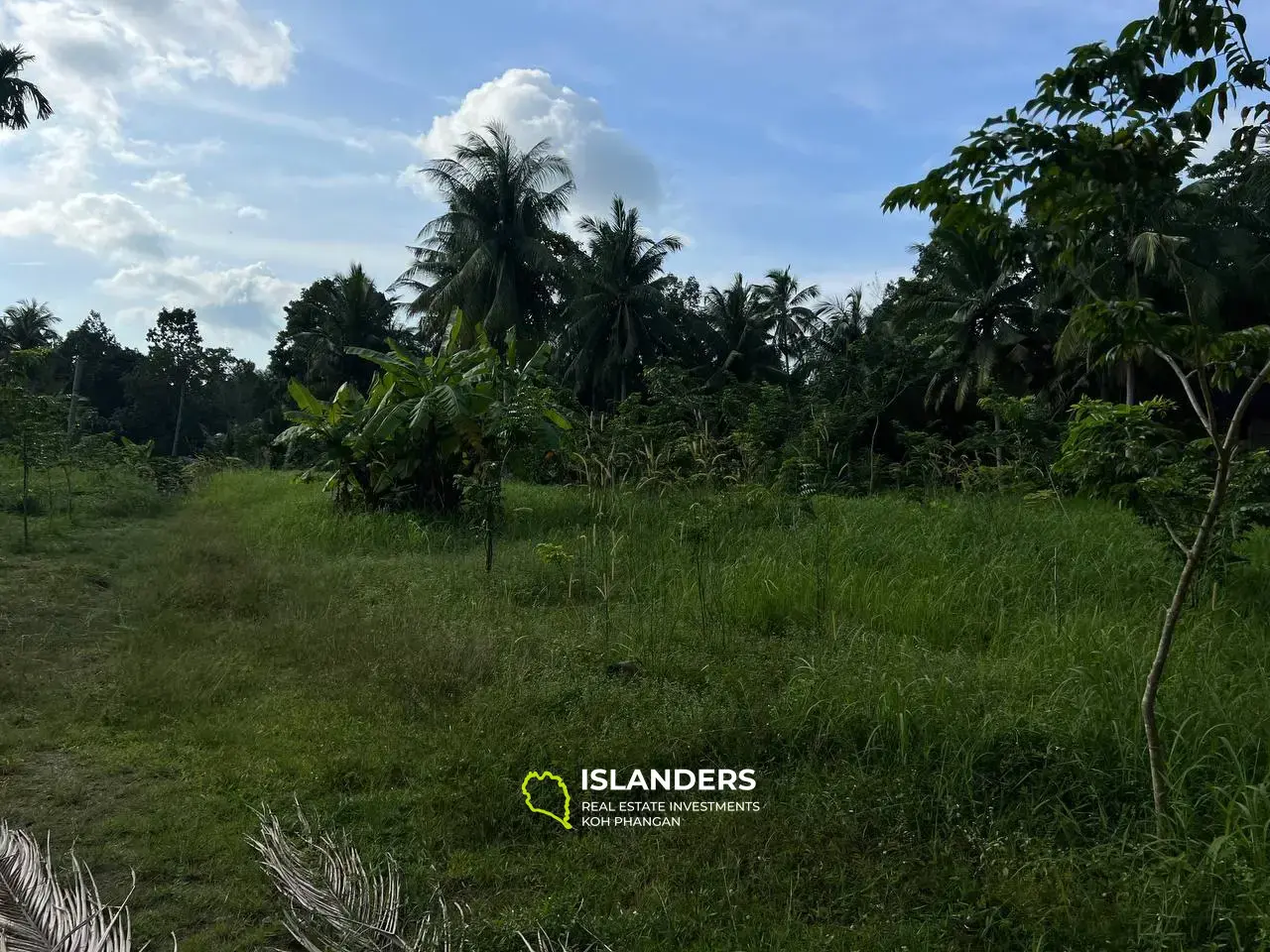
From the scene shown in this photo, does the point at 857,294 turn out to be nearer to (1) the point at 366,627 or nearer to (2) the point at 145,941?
(1) the point at 366,627

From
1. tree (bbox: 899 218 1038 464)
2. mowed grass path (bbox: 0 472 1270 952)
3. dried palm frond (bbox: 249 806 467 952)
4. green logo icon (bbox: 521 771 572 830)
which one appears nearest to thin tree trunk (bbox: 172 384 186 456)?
tree (bbox: 899 218 1038 464)

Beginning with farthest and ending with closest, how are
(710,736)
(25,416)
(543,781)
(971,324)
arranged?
(971,324), (25,416), (710,736), (543,781)

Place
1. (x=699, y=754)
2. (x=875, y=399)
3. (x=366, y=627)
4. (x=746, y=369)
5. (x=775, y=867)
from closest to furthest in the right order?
1. (x=775, y=867)
2. (x=699, y=754)
3. (x=366, y=627)
4. (x=875, y=399)
5. (x=746, y=369)

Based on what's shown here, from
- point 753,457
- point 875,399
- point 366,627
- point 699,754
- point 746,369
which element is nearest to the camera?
point 699,754

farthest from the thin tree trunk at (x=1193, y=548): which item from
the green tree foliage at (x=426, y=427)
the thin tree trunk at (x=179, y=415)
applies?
the thin tree trunk at (x=179, y=415)

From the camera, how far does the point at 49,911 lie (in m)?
2.23

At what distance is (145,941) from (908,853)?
85.8 inches

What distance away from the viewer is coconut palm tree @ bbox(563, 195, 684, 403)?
29344mm

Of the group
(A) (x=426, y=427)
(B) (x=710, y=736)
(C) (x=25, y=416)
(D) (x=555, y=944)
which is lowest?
(D) (x=555, y=944)

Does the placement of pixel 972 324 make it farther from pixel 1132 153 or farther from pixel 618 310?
pixel 1132 153

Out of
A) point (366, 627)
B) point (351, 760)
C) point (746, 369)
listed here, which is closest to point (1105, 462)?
point (351, 760)

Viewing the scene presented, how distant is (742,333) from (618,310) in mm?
4640

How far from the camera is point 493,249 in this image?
26.0 meters

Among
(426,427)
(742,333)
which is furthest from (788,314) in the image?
(426,427)
